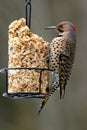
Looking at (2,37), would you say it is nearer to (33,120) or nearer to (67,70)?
(33,120)

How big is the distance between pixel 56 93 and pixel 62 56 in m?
3.76

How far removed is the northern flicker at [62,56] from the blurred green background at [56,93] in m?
3.27

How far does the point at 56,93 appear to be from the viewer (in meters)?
11.4

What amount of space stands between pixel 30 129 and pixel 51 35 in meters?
1.69

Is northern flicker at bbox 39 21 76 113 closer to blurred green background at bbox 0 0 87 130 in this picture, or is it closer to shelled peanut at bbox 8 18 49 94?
shelled peanut at bbox 8 18 49 94

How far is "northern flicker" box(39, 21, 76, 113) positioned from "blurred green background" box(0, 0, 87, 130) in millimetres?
3267

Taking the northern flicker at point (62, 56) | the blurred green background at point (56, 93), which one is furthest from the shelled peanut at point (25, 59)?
the blurred green background at point (56, 93)

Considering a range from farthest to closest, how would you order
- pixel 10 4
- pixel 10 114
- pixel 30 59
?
pixel 10 114
pixel 10 4
pixel 30 59

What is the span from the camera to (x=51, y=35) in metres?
11.2

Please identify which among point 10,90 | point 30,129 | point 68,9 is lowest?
point 30,129

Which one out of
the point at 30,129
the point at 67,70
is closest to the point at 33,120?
the point at 30,129

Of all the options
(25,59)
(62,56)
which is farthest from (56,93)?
(25,59)

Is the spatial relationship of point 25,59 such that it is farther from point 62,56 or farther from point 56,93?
point 56,93

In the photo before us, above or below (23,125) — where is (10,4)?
above
